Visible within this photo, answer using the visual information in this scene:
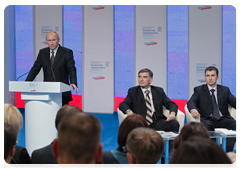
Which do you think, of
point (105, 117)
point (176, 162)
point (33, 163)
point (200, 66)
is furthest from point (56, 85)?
point (200, 66)

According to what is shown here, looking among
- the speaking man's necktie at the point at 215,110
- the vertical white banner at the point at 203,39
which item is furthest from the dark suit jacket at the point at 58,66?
the vertical white banner at the point at 203,39

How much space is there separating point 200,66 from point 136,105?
3.09 metres

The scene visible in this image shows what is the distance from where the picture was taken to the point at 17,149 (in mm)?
1702

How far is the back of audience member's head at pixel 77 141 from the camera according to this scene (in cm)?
89

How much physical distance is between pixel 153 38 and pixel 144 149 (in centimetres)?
517

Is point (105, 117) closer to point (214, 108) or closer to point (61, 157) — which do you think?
point (214, 108)

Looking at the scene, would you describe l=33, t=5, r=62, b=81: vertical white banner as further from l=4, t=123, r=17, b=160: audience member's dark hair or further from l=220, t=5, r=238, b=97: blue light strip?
l=4, t=123, r=17, b=160: audience member's dark hair

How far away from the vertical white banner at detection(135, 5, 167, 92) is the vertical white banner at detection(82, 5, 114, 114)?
2.54ft

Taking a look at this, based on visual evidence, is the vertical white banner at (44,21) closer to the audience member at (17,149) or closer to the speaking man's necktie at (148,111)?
the speaking man's necktie at (148,111)

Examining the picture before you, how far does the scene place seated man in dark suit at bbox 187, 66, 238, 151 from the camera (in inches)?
135

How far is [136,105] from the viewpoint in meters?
3.63

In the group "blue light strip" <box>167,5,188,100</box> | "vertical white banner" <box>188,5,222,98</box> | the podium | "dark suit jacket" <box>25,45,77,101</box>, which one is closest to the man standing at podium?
"dark suit jacket" <box>25,45,77,101</box>

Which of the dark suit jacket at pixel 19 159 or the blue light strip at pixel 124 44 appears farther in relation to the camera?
the blue light strip at pixel 124 44

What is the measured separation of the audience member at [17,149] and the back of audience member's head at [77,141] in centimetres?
93
